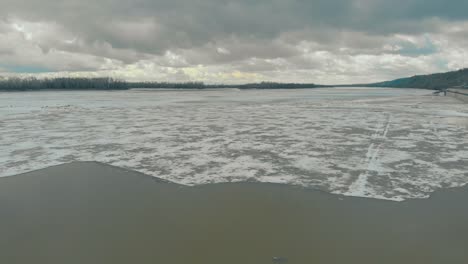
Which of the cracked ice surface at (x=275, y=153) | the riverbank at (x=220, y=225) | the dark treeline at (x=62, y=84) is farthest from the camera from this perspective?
the dark treeline at (x=62, y=84)

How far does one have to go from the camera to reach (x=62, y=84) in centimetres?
8500

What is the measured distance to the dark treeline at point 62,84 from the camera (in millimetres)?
79188

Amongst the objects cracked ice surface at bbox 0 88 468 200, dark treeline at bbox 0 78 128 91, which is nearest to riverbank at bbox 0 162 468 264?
cracked ice surface at bbox 0 88 468 200

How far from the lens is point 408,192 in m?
4.62

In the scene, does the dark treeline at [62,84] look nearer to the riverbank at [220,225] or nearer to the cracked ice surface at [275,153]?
the cracked ice surface at [275,153]

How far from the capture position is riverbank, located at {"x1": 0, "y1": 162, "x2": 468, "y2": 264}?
304cm

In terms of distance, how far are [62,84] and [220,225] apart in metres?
97.6

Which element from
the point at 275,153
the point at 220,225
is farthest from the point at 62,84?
the point at 220,225

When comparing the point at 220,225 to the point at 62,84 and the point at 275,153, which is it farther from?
the point at 62,84

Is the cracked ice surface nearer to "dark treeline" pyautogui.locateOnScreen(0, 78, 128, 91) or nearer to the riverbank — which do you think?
the riverbank

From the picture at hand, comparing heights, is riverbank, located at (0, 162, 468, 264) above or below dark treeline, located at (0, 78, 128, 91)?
below

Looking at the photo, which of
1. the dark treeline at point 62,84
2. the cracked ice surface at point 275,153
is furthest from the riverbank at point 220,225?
the dark treeline at point 62,84

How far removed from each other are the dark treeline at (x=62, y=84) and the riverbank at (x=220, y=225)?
93912mm

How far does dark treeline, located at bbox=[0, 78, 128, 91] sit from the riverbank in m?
93.9
